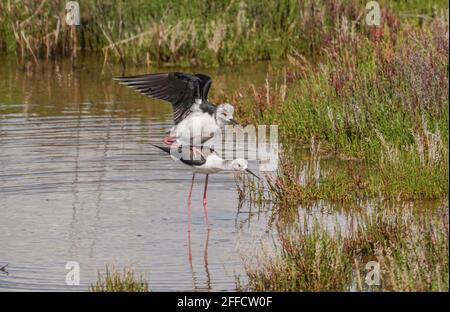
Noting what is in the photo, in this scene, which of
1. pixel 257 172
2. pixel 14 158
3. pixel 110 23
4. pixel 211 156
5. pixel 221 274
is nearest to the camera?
pixel 221 274

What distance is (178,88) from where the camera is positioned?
9.87 m

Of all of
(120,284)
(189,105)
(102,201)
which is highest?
(189,105)

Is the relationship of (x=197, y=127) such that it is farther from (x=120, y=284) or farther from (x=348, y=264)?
(x=120, y=284)

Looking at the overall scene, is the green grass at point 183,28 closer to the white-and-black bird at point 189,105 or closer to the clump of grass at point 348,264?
the white-and-black bird at point 189,105

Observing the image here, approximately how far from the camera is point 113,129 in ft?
41.1

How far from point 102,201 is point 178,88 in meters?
1.18

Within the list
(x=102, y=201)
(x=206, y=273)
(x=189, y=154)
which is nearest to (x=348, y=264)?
(x=206, y=273)

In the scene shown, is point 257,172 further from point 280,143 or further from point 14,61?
point 14,61

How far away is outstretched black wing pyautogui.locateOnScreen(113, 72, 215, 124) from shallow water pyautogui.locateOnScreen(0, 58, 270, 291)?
75cm

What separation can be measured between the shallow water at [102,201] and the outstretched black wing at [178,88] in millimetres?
755

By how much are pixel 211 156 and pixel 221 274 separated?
5.99 feet

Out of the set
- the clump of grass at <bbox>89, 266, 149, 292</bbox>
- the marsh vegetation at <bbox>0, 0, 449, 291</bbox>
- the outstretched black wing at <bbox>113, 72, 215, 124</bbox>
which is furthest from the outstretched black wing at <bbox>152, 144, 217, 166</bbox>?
the clump of grass at <bbox>89, 266, 149, 292</bbox>
